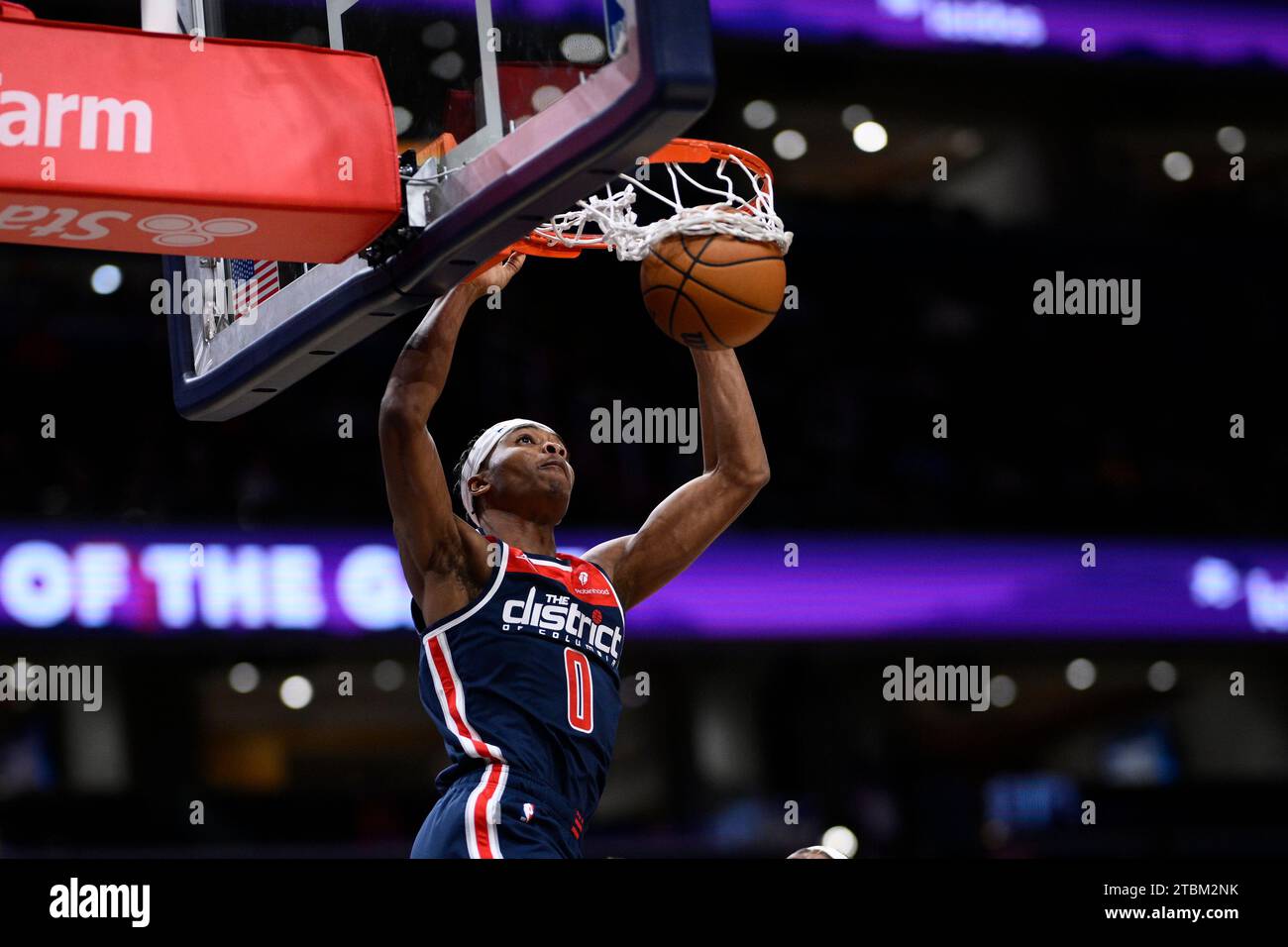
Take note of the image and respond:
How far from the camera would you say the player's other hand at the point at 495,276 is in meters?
3.88

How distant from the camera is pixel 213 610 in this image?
8539 mm

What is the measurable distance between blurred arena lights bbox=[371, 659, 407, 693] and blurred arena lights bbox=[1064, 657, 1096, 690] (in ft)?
12.6

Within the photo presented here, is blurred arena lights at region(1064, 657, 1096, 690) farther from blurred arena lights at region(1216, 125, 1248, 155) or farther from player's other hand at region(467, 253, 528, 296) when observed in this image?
player's other hand at region(467, 253, 528, 296)

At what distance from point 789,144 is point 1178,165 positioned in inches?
108

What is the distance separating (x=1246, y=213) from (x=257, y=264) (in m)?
8.79

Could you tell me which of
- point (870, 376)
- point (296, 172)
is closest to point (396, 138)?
point (296, 172)

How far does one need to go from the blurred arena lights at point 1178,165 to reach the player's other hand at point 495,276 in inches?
334

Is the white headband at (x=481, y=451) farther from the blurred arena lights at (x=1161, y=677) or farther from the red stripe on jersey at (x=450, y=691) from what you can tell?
the blurred arena lights at (x=1161, y=677)

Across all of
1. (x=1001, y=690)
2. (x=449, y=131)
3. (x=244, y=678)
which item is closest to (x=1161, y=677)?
(x=1001, y=690)

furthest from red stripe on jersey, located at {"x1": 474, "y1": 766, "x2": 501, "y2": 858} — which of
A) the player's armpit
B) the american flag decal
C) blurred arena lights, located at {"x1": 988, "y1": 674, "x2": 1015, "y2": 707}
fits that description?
blurred arena lights, located at {"x1": 988, "y1": 674, "x2": 1015, "y2": 707}

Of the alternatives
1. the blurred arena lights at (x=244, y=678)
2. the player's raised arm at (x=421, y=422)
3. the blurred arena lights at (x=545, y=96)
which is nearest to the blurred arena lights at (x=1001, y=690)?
→ the blurred arena lights at (x=244, y=678)

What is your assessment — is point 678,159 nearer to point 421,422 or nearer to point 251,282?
point 421,422

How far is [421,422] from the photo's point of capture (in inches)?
155
